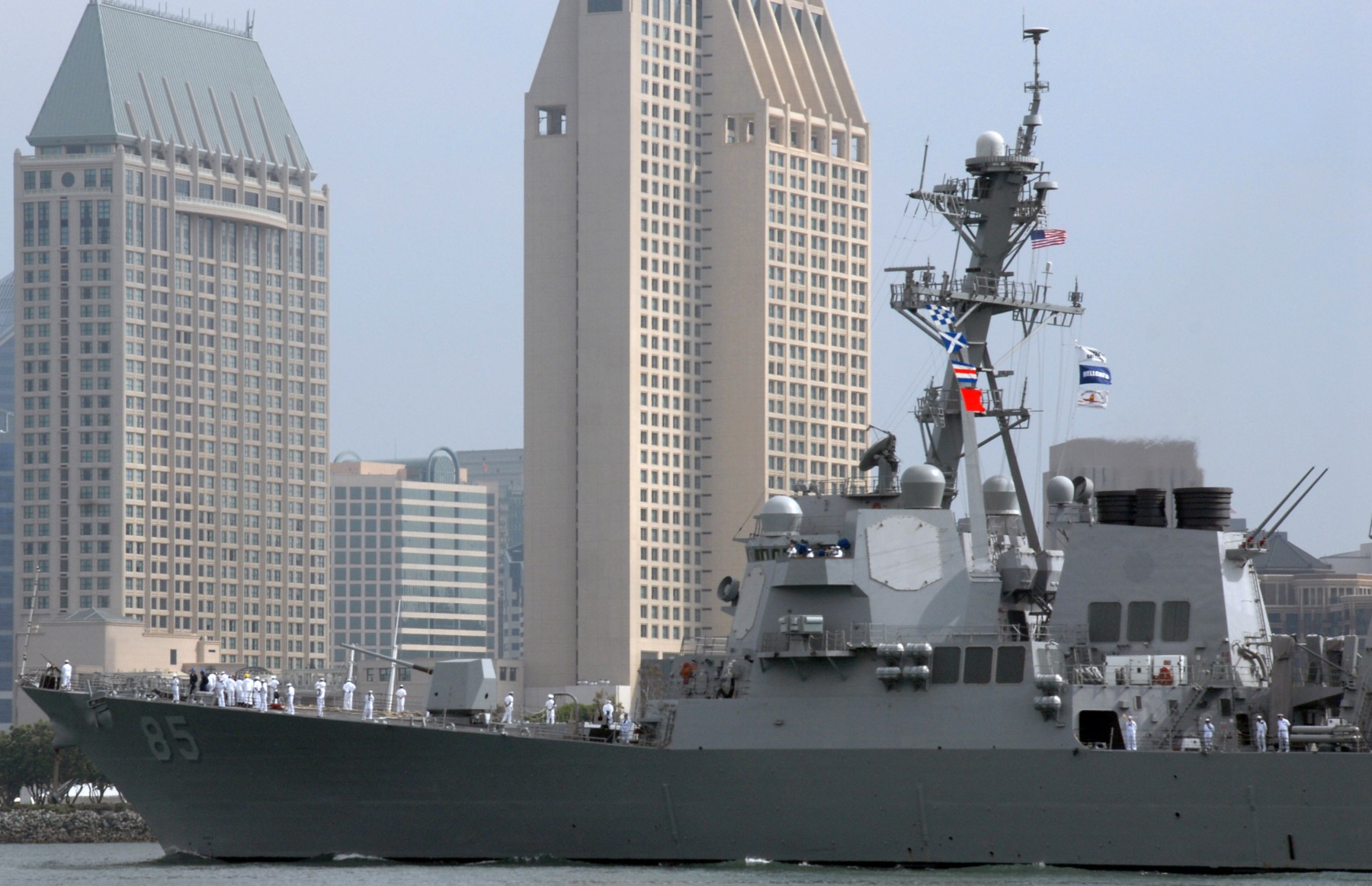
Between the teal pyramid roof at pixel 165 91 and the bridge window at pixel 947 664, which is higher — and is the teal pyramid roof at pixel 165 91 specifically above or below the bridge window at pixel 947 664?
above

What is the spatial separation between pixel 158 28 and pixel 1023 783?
96687mm

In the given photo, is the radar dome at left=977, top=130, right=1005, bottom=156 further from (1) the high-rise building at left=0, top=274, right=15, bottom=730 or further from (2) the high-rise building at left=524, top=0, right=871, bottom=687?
(1) the high-rise building at left=0, top=274, right=15, bottom=730

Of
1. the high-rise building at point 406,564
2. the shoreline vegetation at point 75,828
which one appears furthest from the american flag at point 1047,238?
the high-rise building at point 406,564

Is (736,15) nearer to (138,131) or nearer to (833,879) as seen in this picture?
(138,131)

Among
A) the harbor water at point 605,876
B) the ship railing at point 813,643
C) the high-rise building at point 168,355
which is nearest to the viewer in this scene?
the harbor water at point 605,876

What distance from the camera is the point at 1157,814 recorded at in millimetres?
29703

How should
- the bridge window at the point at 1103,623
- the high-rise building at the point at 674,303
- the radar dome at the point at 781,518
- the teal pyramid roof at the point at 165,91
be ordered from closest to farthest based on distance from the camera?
the bridge window at the point at 1103,623 → the radar dome at the point at 781,518 → the high-rise building at the point at 674,303 → the teal pyramid roof at the point at 165,91

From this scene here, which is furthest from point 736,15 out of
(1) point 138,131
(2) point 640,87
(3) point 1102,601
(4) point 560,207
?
(3) point 1102,601

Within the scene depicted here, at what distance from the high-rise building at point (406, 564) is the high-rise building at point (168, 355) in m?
41.4

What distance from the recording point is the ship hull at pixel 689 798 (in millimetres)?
29438

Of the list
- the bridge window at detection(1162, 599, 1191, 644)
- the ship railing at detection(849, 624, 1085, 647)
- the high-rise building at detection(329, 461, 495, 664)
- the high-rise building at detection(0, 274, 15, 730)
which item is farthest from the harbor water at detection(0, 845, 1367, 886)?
the high-rise building at detection(329, 461, 495, 664)

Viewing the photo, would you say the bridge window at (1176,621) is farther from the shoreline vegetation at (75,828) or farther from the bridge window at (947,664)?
the shoreline vegetation at (75,828)

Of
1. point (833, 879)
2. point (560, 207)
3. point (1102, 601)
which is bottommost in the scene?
point (833, 879)

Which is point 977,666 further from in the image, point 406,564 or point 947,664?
point 406,564
